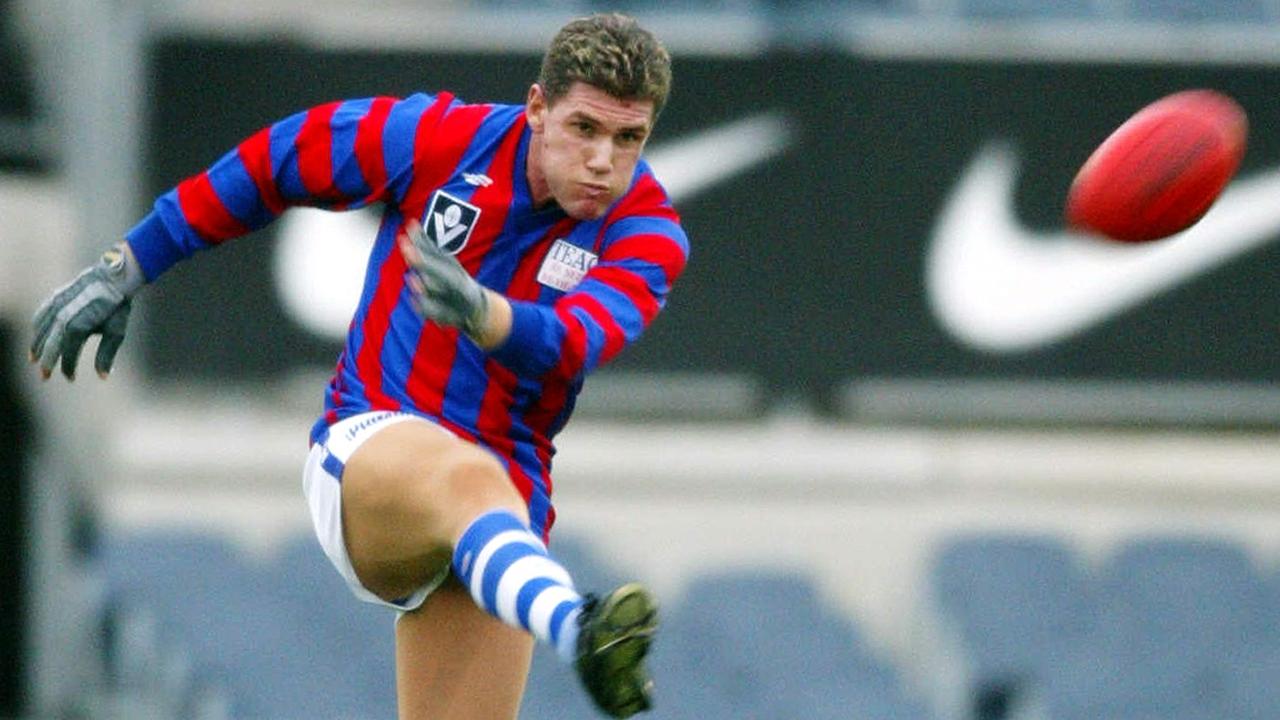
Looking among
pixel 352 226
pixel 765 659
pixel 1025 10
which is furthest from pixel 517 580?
pixel 1025 10

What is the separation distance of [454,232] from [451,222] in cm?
2

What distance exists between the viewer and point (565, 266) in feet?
16.0

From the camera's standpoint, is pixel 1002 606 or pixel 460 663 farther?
pixel 1002 606

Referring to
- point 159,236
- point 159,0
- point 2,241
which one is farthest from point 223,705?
point 159,236

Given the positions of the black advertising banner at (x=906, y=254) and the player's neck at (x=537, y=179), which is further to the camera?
the black advertising banner at (x=906, y=254)

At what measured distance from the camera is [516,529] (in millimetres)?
4566

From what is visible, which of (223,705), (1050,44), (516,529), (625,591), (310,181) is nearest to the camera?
(625,591)

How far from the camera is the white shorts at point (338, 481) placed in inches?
190

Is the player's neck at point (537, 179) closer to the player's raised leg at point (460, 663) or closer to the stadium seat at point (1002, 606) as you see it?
the player's raised leg at point (460, 663)

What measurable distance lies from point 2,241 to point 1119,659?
16.8 ft

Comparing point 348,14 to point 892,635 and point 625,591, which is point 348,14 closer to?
point 892,635

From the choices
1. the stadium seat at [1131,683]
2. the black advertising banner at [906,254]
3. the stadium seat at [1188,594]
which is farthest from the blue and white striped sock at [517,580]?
the stadium seat at [1188,594]

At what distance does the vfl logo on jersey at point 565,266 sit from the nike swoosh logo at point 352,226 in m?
6.05

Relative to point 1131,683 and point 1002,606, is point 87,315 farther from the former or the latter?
point 1002,606
